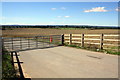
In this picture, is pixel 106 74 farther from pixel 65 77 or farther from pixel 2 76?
pixel 2 76

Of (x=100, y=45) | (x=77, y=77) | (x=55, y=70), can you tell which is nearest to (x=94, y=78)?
(x=77, y=77)

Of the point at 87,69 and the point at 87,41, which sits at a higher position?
the point at 87,41

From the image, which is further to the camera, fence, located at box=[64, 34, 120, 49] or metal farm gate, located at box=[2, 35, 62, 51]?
metal farm gate, located at box=[2, 35, 62, 51]

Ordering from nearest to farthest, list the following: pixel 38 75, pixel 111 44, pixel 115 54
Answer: pixel 38 75
pixel 115 54
pixel 111 44

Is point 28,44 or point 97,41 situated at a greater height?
point 97,41

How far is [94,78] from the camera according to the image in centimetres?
504

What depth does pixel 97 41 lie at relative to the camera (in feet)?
41.0

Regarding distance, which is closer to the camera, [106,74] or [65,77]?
[65,77]

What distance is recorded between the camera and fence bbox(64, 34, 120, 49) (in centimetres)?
1100

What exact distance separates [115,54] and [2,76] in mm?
8683

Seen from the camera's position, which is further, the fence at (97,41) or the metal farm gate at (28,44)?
the metal farm gate at (28,44)

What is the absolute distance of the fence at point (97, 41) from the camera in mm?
11004

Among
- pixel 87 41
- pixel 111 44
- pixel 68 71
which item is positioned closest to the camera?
pixel 68 71

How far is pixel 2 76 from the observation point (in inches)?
199
